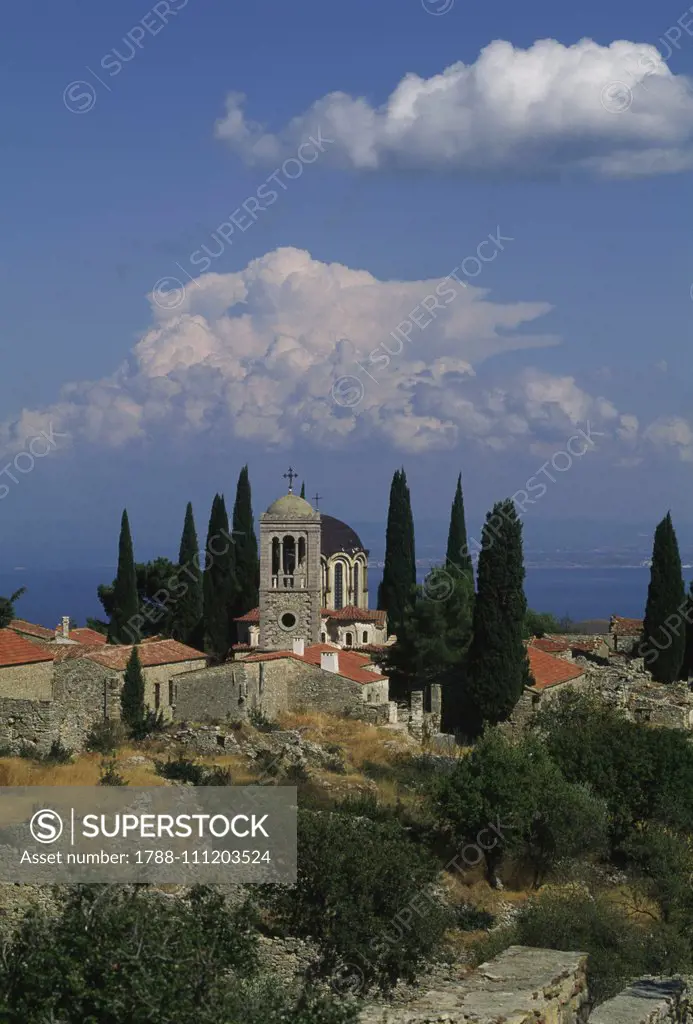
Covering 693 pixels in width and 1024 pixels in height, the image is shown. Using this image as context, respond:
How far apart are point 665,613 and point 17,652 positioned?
26.4 m

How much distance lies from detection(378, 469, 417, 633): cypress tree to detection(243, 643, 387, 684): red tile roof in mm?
11394

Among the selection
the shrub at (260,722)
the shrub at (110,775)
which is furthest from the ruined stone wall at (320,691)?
the shrub at (110,775)

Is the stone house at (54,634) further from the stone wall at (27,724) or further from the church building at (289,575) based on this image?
the stone wall at (27,724)

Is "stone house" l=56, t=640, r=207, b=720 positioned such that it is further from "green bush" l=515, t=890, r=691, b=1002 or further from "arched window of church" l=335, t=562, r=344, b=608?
"arched window of church" l=335, t=562, r=344, b=608

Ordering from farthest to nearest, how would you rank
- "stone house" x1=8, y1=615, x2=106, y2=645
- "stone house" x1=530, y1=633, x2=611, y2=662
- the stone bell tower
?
"stone house" x1=530, y1=633, x2=611, y2=662, the stone bell tower, "stone house" x1=8, y1=615, x2=106, y2=645

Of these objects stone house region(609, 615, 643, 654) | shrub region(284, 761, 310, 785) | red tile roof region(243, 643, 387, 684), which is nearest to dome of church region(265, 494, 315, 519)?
red tile roof region(243, 643, 387, 684)

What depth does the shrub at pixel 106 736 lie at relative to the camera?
2994cm

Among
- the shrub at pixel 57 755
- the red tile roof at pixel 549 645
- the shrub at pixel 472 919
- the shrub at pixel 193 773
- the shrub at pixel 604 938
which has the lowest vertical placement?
the shrub at pixel 472 919

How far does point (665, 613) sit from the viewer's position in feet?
160

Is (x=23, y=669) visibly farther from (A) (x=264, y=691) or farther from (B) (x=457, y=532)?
(B) (x=457, y=532)

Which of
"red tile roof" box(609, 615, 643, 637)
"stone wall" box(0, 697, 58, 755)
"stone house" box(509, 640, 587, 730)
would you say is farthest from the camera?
"red tile roof" box(609, 615, 643, 637)

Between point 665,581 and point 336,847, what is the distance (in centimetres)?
3070

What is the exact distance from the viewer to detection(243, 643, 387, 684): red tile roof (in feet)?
123

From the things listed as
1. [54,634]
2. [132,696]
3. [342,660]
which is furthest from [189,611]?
[132,696]
